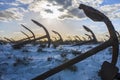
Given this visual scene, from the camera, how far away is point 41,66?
9.03 m

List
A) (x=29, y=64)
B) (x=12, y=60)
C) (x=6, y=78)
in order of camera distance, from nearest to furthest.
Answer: (x=6, y=78) < (x=29, y=64) < (x=12, y=60)

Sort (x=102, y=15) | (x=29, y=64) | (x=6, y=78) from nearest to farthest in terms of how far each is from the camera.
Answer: (x=102, y=15), (x=6, y=78), (x=29, y=64)

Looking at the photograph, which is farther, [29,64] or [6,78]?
[29,64]

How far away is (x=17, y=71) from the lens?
28.7ft

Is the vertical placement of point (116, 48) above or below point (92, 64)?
above

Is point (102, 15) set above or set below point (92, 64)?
above

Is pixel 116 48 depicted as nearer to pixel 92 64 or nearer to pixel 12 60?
pixel 92 64

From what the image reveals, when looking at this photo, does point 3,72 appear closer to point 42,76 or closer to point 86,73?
point 86,73

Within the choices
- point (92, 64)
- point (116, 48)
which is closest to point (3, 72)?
point (92, 64)

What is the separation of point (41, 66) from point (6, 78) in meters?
1.28

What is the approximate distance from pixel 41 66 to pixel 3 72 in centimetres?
112

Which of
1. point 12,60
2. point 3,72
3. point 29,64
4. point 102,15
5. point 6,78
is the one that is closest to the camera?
point 102,15

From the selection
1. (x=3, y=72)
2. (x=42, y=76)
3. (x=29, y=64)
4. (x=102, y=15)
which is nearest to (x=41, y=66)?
(x=29, y=64)

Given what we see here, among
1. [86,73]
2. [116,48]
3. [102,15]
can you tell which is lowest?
[86,73]
